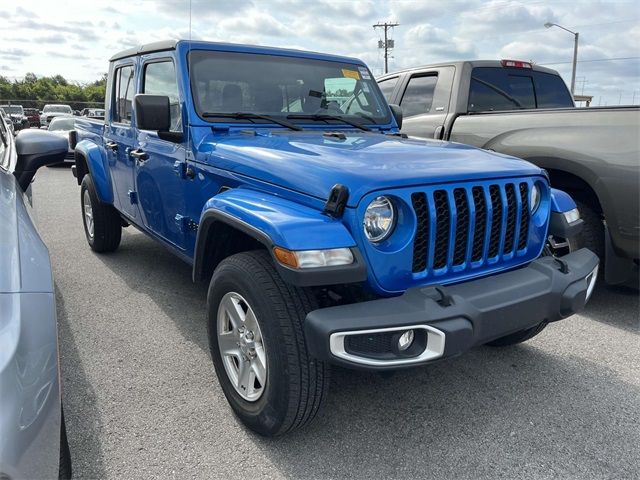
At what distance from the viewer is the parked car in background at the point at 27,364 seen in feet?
A: 4.70

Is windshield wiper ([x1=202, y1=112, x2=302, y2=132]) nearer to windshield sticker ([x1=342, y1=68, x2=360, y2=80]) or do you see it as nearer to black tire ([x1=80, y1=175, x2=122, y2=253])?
windshield sticker ([x1=342, y1=68, x2=360, y2=80])

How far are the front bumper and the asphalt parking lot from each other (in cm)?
62

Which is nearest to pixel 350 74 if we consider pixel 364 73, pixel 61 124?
pixel 364 73

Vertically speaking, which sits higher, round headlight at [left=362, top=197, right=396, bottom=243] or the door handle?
the door handle

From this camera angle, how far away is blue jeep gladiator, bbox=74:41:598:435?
2109mm

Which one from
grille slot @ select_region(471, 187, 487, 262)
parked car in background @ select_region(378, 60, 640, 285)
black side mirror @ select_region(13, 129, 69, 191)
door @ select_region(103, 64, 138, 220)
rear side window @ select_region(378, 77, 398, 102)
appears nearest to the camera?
grille slot @ select_region(471, 187, 487, 262)

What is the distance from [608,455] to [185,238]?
2655 millimetres

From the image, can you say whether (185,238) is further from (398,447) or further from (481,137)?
(481,137)

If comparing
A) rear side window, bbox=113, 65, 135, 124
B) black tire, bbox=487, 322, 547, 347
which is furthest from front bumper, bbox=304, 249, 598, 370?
rear side window, bbox=113, 65, 135, 124

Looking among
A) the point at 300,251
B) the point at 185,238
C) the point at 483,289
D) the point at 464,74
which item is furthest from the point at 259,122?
the point at 464,74

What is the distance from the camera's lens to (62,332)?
11.9 ft

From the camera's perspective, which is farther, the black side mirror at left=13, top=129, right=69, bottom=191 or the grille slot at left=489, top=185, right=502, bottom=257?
the black side mirror at left=13, top=129, right=69, bottom=191

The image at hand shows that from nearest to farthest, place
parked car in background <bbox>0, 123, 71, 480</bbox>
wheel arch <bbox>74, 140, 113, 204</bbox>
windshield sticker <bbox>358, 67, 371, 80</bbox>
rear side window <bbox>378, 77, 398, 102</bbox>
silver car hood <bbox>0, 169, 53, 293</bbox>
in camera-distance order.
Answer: parked car in background <bbox>0, 123, 71, 480</bbox> → silver car hood <bbox>0, 169, 53, 293</bbox> → windshield sticker <bbox>358, 67, 371, 80</bbox> → wheel arch <bbox>74, 140, 113, 204</bbox> → rear side window <bbox>378, 77, 398, 102</bbox>

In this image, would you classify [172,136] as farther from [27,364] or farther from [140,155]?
[27,364]
